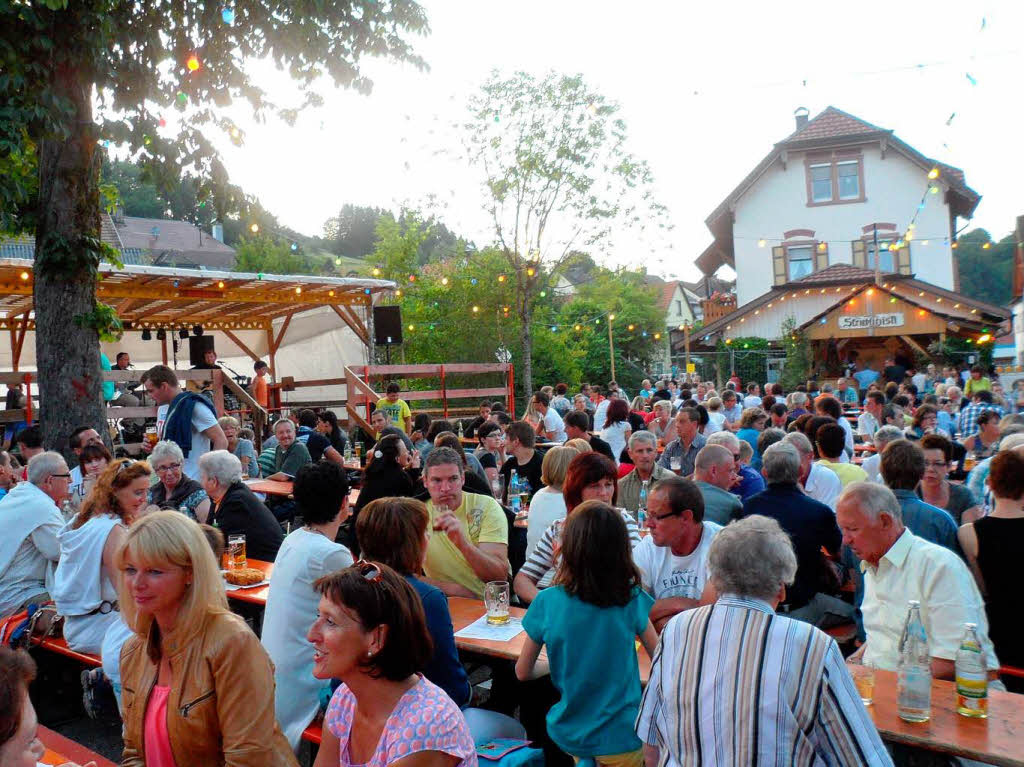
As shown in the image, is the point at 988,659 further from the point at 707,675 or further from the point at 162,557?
the point at 162,557

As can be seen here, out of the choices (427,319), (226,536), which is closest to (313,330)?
(427,319)

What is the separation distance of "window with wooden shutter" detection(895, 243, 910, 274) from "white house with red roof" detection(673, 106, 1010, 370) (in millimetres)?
34

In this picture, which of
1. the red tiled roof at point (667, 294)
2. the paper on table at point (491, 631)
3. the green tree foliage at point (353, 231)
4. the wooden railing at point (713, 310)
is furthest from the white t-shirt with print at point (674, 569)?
the green tree foliage at point (353, 231)

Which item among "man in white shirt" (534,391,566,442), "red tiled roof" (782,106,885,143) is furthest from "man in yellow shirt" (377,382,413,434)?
"red tiled roof" (782,106,885,143)

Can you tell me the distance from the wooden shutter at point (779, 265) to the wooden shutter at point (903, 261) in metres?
3.69

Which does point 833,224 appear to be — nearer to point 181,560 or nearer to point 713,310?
point 713,310

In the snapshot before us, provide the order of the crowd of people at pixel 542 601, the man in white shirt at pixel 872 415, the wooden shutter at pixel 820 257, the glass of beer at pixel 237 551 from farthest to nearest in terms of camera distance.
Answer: the wooden shutter at pixel 820 257
the man in white shirt at pixel 872 415
the glass of beer at pixel 237 551
the crowd of people at pixel 542 601

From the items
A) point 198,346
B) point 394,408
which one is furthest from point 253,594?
point 198,346

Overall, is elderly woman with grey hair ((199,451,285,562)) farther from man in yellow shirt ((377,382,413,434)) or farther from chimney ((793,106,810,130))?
chimney ((793,106,810,130))

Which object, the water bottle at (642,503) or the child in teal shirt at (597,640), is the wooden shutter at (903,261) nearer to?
the water bottle at (642,503)

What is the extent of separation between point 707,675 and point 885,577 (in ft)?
4.60

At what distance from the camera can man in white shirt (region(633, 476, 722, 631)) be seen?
A: 353cm

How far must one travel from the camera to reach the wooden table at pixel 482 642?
3242 millimetres

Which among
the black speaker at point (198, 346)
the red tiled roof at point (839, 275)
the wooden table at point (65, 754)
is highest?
the red tiled roof at point (839, 275)
